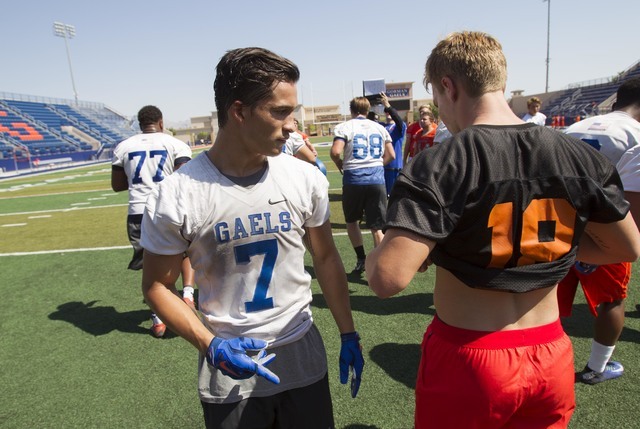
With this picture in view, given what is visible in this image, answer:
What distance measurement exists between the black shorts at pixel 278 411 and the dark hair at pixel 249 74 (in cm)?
111

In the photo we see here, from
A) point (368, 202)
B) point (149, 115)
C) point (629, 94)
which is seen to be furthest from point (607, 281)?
point (149, 115)

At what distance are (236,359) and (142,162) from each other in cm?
317

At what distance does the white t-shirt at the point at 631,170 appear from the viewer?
248cm

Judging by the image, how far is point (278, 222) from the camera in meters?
1.68

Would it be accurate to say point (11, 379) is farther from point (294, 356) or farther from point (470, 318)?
point (470, 318)

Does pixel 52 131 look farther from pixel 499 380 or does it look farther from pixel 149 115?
pixel 499 380

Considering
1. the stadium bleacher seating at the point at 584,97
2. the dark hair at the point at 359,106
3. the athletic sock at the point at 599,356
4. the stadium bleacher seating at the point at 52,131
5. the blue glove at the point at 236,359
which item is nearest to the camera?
the blue glove at the point at 236,359

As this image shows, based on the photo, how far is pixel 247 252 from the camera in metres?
1.65

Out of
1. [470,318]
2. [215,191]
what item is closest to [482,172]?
[470,318]

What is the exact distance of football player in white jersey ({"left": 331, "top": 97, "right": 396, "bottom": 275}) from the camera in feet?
17.7

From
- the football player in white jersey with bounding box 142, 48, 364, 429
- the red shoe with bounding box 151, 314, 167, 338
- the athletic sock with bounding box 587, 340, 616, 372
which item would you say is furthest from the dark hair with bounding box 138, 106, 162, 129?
the athletic sock with bounding box 587, 340, 616, 372

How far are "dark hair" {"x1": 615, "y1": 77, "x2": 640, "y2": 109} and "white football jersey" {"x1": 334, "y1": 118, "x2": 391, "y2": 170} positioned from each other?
9.13 feet

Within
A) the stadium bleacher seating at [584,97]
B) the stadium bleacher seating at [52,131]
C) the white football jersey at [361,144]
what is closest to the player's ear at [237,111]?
the white football jersey at [361,144]

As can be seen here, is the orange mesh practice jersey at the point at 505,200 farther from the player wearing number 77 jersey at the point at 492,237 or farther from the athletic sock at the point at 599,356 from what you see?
the athletic sock at the point at 599,356
